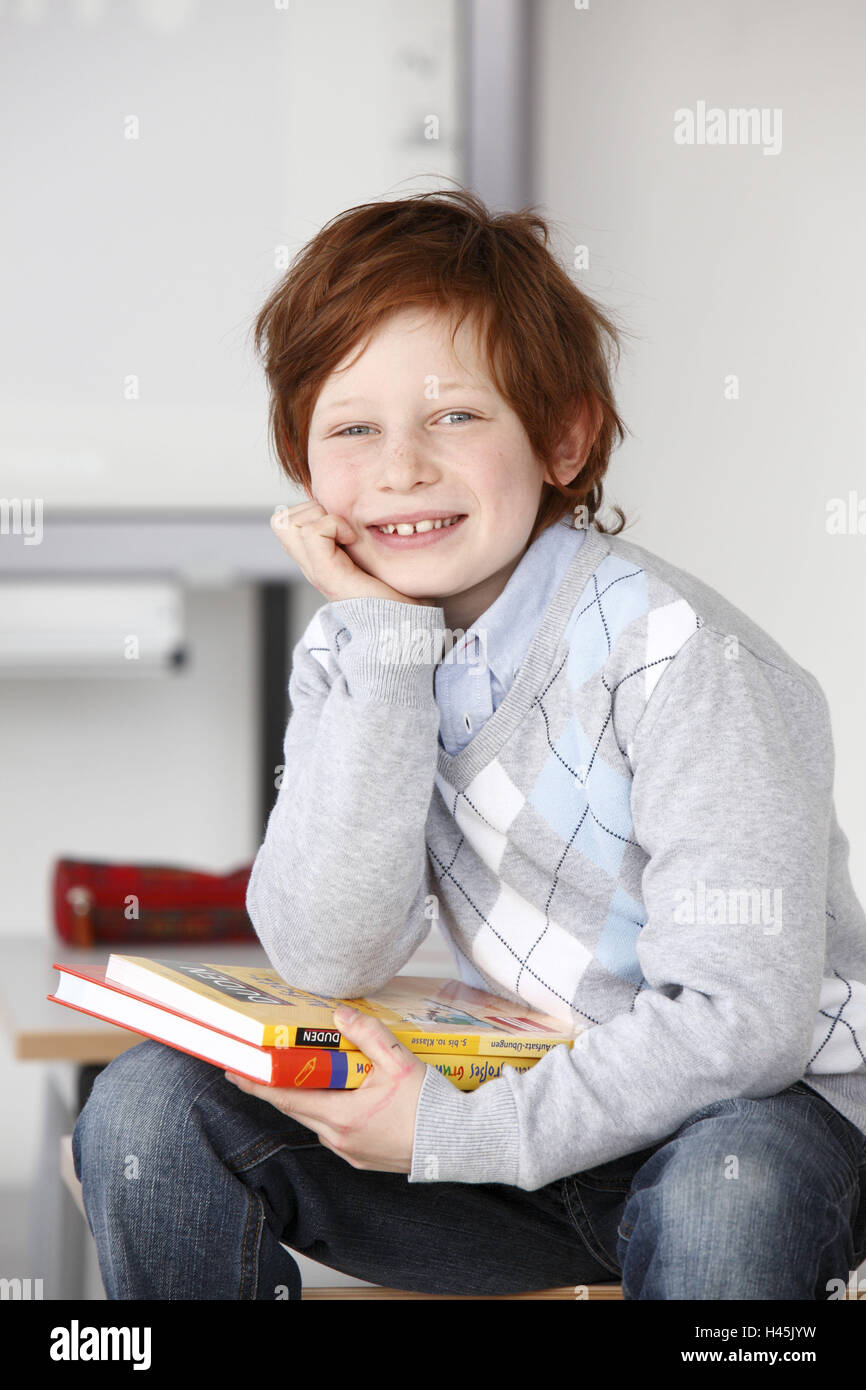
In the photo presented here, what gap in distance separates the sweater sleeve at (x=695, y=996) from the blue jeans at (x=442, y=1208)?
0.03 metres

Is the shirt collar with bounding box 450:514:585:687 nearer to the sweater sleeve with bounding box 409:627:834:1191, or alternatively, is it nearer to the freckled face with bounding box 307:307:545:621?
the freckled face with bounding box 307:307:545:621

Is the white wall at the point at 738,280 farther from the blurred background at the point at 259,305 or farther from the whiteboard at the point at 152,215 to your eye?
the whiteboard at the point at 152,215

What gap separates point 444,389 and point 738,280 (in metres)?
1.28

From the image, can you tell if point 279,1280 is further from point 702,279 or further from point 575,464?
point 702,279

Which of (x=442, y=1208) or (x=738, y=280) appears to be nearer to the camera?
(x=442, y=1208)

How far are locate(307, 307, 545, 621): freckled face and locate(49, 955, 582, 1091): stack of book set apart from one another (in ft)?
0.90

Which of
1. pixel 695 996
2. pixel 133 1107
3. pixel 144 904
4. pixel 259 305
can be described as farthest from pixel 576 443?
pixel 259 305

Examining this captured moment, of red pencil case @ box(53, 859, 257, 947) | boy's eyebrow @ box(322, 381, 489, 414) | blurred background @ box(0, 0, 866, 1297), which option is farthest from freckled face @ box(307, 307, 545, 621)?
blurred background @ box(0, 0, 866, 1297)

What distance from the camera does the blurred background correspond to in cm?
191

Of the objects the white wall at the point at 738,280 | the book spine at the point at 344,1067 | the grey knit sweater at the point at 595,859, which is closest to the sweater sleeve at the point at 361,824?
the grey knit sweater at the point at 595,859

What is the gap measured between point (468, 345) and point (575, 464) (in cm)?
12

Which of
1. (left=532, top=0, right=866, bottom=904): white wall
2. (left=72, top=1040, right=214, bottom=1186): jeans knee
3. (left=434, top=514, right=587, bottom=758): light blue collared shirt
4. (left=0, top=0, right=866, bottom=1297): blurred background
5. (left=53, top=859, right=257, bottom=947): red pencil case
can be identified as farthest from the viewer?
(left=532, top=0, right=866, bottom=904): white wall

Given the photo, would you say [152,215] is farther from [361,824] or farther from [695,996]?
[695,996]

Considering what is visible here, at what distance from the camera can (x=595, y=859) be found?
0.86 m
